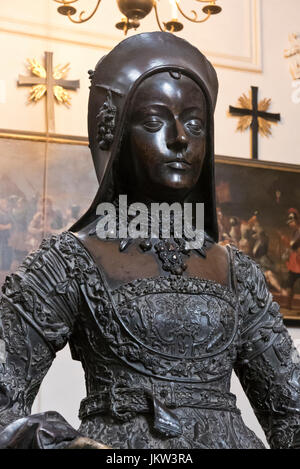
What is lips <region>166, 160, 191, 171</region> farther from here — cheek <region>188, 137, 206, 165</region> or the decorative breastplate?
the decorative breastplate

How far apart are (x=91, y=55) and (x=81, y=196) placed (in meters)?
1.35

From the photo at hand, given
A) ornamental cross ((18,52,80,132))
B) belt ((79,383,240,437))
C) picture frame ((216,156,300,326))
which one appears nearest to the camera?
belt ((79,383,240,437))

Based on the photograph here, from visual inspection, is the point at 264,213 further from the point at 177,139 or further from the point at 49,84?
the point at 177,139

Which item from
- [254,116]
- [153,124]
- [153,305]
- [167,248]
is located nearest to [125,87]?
[153,124]

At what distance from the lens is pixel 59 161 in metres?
9.97

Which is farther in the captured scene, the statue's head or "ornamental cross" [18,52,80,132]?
"ornamental cross" [18,52,80,132]

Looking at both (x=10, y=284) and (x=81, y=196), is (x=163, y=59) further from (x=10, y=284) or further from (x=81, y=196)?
(x=81, y=196)

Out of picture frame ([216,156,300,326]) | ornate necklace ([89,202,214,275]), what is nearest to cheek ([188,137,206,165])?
ornate necklace ([89,202,214,275])

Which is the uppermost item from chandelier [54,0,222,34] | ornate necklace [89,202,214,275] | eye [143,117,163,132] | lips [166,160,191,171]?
chandelier [54,0,222,34]

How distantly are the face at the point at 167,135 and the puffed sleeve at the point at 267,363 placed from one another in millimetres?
500

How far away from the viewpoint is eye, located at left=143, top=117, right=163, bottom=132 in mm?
4535

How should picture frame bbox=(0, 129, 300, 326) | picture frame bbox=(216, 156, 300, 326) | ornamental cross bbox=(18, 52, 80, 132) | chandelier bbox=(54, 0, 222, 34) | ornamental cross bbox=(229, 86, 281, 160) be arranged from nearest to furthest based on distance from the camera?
chandelier bbox=(54, 0, 222, 34) < picture frame bbox=(0, 129, 300, 326) < ornamental cross bbox=(18, 52, 80, 132) < picture frame bbox=(216, 156, 300, 326) < ornamental cross bbox=(229, 86, 281, 160)
